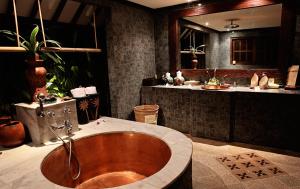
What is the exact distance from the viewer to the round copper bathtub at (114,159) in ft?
6.92

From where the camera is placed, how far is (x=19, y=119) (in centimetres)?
224

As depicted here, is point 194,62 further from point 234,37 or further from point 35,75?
point 35,75

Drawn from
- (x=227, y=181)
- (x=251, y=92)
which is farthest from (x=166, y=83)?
(x=227, y=181)

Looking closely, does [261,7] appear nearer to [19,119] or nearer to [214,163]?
[214,163]

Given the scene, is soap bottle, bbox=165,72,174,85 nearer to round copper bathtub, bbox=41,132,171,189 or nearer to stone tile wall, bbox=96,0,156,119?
stone tile wall, bbox=96,0,156,119

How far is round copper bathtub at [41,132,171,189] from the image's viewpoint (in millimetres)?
2109

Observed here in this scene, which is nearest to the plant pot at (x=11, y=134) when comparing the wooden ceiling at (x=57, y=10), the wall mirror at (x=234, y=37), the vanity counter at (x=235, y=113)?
the wooden ceiling at (x=57, y=10)

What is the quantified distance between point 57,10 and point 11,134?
192 centimetres

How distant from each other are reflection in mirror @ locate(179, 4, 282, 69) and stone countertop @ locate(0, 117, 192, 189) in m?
2.31

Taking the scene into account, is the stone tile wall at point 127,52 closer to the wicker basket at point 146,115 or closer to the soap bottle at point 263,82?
the wicker basket at point 146,115

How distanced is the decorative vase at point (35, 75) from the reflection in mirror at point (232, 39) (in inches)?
115

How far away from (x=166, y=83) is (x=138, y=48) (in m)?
0.89

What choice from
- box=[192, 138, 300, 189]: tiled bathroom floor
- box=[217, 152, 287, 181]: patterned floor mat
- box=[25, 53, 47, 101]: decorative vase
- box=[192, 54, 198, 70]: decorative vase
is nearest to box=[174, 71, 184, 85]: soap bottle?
box=[192, 54, 198, 70]: decorative vase

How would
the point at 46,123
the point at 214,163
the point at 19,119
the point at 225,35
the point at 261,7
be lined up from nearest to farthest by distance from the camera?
1. the point at 46,123
2. the point at 19,119
3. the point at 214,163
4. the point at 261,7
5. the point at 225,35
